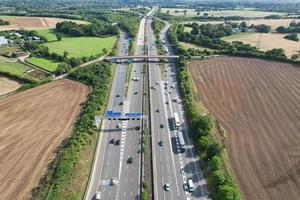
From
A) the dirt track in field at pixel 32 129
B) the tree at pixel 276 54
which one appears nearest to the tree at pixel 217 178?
the dirt track in field at pixel 32 129

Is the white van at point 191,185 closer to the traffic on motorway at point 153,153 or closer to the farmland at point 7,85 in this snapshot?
the traffic on motorway at point 153,153

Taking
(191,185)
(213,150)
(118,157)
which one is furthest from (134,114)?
(191,185)

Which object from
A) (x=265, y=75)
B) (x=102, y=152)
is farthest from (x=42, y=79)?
(x=265, y=75)

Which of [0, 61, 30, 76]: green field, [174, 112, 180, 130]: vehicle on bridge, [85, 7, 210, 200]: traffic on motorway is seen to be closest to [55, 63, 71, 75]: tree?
[0, 61, 30, 76]: green field

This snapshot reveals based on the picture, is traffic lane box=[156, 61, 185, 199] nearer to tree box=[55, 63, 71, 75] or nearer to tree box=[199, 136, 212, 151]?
tree box=[199, 136, 212, 151]

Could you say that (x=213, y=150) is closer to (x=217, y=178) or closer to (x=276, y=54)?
(x=217, y=178)
